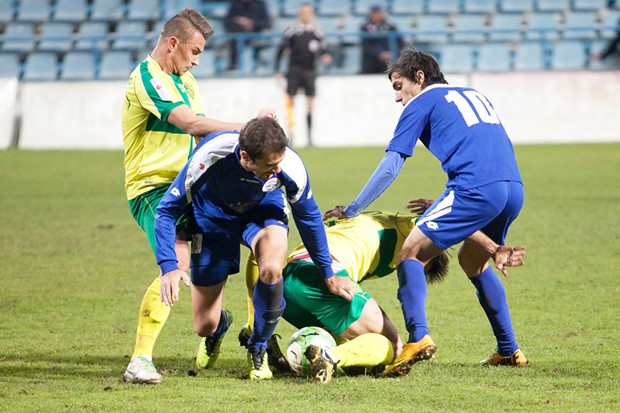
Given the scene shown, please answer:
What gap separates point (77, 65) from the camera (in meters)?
22.9

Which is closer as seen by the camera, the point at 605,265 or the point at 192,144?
the point at 192,144

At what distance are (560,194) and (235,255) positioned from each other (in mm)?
9029

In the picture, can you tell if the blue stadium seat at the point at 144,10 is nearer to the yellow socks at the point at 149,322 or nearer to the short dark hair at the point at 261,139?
the yellow socks at the point at 149,322

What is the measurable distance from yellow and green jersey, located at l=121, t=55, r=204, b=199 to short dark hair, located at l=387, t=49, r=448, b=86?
1.23 metres

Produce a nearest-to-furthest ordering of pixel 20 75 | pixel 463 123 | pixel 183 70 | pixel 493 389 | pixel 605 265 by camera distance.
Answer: pixel 493 389, pixel 463 123, pixel 183 70, pixel 605 265, pixel 20 75

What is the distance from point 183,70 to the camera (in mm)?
6215

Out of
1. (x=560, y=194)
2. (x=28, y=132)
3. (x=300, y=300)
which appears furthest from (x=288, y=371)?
(x=28, y=132)

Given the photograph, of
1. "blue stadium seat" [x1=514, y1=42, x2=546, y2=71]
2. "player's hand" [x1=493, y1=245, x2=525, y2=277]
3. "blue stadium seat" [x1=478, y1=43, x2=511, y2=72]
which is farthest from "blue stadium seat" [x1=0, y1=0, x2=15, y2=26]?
"player's hand" [x1=493, y1=245, x2=525, y2=277]

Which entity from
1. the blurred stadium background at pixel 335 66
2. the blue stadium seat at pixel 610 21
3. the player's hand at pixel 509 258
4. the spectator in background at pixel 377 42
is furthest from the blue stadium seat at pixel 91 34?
the player's hand at pixel 509 258

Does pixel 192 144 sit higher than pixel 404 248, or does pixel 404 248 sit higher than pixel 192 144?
pixel 192 144

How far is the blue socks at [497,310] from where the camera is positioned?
19.3 ft

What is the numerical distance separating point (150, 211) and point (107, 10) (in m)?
19.0

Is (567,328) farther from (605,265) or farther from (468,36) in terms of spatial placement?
(468,36)

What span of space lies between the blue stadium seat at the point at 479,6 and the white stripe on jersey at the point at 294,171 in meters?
18.5
